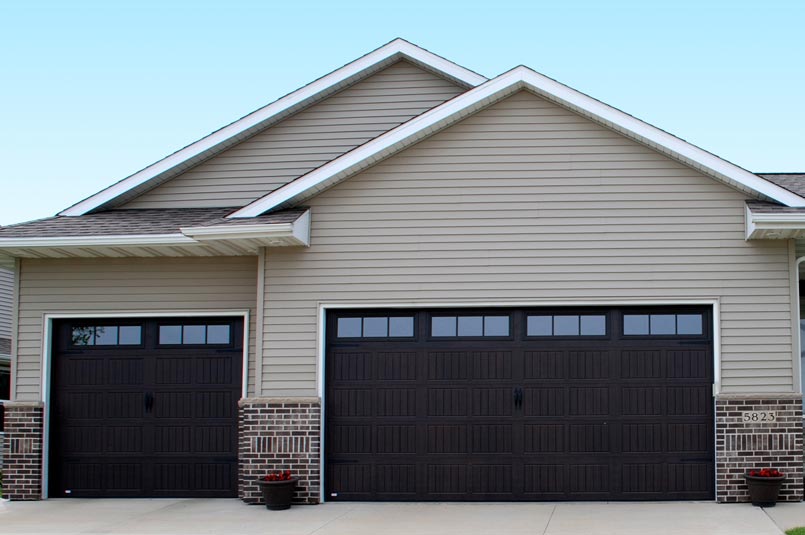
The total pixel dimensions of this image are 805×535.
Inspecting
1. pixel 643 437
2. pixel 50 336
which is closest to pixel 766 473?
pixel 643 437

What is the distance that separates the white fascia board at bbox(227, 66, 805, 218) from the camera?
41.2 ft

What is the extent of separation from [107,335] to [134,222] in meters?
1.68

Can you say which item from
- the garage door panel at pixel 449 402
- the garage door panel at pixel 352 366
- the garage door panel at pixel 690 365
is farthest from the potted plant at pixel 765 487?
the garage door panel at pixel 352 366

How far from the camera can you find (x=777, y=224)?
11.9 m


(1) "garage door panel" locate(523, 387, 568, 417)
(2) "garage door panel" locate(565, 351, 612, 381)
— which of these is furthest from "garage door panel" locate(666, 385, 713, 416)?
(1) "garage door panel" locate(523, 387, 568, 417)

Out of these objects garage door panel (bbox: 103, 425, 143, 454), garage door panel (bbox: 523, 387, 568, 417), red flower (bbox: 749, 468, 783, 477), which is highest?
garage door panel (bbox: 523, 387, 568, 417)

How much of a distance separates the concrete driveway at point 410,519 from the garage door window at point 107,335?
2320 mm

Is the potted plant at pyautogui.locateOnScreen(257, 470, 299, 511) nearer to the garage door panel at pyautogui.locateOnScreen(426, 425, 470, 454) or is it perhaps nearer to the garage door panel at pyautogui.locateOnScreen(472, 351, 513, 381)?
the garage door panel at pyautogui.locateOnScreen(426, 425, 470, 454)

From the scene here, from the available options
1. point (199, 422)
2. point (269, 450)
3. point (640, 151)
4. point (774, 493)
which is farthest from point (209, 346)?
point (774, 493)

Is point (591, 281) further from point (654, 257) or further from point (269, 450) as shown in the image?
point (269, 450)

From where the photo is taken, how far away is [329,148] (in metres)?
15.4

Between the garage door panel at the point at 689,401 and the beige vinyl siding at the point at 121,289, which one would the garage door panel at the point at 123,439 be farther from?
the garage door panel at the point at 689,401

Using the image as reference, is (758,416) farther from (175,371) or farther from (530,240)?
(175,371)

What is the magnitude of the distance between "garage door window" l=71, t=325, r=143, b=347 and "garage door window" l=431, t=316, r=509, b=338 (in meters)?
4.35
